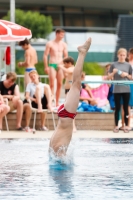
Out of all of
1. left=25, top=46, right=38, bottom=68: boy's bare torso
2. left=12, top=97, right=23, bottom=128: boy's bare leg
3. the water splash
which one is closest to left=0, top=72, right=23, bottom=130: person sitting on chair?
left=12, top=97, right=23, bottom=128: boy's bare leg

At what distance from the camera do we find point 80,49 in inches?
322

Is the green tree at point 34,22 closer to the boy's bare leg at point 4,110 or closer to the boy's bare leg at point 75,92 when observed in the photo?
the boy's bare leg at point 4,110

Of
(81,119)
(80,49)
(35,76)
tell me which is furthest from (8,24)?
(80,49)

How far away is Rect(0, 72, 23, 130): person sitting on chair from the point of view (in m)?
14.9

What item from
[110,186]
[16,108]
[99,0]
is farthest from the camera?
[99,0]

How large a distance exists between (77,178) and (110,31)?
146ft

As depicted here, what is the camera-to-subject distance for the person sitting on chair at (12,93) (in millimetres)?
14852

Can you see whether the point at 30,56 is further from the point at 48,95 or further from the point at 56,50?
the point at 48,95

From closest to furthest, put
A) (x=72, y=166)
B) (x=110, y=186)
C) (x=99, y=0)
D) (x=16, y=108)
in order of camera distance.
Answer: (x=110, y=186), (x=72, y=166), (x=16, y=108), (x=99, y=0)

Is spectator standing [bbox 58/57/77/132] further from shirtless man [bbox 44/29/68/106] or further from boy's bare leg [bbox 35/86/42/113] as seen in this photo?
shirtless man [bbox 44/29/68/106]

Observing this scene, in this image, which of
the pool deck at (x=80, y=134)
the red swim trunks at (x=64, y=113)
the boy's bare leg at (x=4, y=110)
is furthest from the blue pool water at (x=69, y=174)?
the boy's bare leg at (x=4, y=110)

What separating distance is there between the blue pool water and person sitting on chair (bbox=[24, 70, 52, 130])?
4195 millimetres

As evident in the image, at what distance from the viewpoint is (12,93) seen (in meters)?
15.1

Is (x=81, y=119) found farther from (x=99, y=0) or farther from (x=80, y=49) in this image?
(x=99, y=0)
